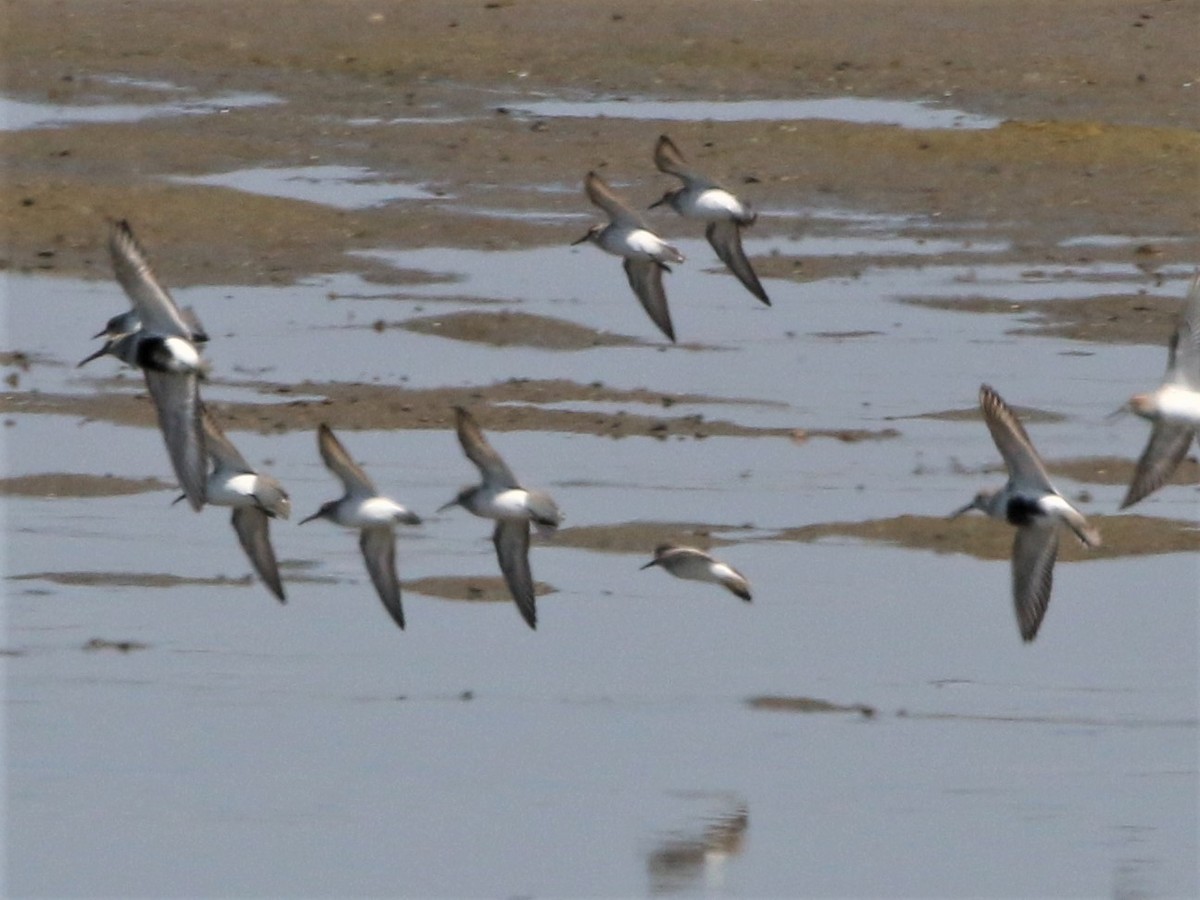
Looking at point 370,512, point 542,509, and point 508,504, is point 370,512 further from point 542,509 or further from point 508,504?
point 542,509

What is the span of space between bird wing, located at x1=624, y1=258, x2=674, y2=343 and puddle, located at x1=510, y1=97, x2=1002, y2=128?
478 inches

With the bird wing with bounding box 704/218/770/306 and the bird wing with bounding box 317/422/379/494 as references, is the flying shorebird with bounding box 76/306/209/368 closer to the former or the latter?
the bird wing with bounding box 317/422/379/494

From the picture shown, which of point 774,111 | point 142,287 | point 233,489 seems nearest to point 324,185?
point 774,111

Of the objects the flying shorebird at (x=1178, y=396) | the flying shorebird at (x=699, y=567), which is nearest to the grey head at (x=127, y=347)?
the flying shorebird at (x=699, y=567)

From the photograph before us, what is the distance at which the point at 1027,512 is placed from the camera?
11.5 meters

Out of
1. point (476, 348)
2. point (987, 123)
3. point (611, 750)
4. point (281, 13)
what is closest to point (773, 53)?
point (987, 123)

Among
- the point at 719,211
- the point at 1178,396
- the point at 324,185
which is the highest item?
the point at 324,185

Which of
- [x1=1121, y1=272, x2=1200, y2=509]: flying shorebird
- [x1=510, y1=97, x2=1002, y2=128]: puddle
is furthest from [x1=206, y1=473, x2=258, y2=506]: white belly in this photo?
[x1=510, y1=97, x2=1002, y2=128]: puddle

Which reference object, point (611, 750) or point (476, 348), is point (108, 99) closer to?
point (476, 348)

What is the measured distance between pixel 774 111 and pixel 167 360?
16.1 metres

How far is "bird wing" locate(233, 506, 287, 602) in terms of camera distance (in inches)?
494

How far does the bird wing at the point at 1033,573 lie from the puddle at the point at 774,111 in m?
14.9

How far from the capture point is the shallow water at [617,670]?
10.3 meters

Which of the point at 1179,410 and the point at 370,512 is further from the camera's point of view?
the point at 370,512
